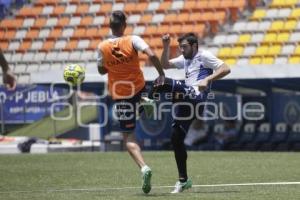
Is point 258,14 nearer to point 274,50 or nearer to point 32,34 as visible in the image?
point 274,50

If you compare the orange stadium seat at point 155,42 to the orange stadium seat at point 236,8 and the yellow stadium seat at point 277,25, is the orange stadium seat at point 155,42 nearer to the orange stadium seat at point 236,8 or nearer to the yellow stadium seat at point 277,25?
the orange stadium seat at point 236,8

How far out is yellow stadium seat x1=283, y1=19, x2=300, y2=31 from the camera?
97.0 feet

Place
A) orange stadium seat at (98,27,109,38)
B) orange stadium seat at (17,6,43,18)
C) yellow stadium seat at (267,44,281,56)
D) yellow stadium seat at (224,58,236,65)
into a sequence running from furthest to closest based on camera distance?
orange stadium seat at (17,6,43,18), orange stadium seat at (98,27,109,38), yellow stadium seat at (224,58,236,65), yellow stadium seat at (267,44,281,56)

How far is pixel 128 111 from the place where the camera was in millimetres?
12078

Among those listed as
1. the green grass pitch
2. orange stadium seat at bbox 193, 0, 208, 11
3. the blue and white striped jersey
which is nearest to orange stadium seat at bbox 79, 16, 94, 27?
orange stadium seat at bbox 193, 0, 208, 11

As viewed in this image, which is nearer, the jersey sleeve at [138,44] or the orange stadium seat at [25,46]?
the jersey sleeve at [138,44]

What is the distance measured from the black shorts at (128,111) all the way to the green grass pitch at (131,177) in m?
0.87

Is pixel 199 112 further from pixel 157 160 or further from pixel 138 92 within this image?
pixel 157 160

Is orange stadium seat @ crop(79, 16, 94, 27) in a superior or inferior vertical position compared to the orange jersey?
inferior

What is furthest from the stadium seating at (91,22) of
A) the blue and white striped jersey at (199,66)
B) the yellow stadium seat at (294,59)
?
the blue and white striped jersey at (199,66)

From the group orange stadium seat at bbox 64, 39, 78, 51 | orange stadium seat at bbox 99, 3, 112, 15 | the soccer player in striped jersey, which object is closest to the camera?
the soccer player in striped jersey

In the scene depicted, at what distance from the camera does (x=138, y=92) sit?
1216 centimetres

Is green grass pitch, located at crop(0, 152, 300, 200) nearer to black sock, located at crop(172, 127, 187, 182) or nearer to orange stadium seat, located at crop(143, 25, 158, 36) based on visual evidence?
black sock, located at crop(172, 127, 187, 182)

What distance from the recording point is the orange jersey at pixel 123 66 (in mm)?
12141
